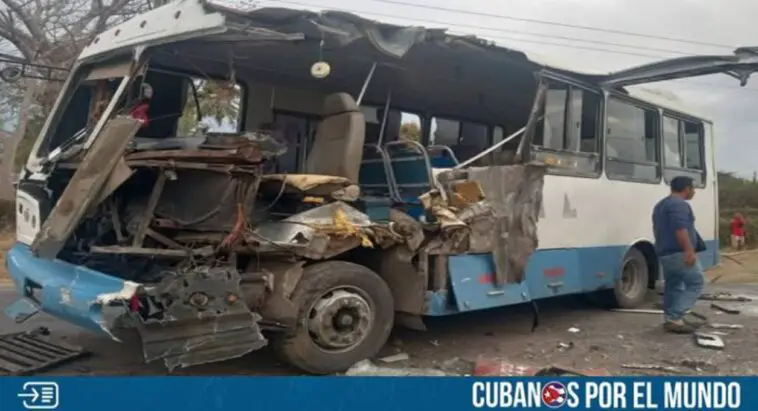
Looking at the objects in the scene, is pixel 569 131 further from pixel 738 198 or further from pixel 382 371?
pixel 738 198

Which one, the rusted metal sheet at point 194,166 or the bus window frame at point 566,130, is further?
the bus window frame at point 566,130

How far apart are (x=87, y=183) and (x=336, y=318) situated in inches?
77.7

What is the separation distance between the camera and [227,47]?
608 cm

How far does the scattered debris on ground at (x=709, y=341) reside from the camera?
6510 mm

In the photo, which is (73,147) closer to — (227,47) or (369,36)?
(227,47)

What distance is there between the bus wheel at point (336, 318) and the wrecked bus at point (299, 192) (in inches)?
0.6

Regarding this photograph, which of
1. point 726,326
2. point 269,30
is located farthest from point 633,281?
point 269,30

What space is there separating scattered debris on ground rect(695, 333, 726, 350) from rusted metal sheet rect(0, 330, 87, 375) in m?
5.34

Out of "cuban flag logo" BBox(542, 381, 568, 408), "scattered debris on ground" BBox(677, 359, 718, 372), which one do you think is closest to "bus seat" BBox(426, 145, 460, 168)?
"scattered debris on ground" BBox(677, 359, 718, 372)

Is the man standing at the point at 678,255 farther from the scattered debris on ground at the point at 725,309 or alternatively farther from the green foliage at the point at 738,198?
the green foliage at the point at 738,198

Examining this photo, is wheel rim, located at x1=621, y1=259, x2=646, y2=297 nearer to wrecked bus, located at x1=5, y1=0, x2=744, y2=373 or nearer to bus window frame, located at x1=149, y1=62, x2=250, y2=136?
wrecked bus, located at x1=5, y1=0, x2=744, y2=373

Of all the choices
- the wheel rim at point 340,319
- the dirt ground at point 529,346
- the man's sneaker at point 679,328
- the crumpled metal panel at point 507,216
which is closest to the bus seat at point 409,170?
the crumpled metal panel at point 507,216

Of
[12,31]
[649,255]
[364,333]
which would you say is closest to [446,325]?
[364,333]

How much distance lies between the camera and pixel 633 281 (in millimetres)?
8695
